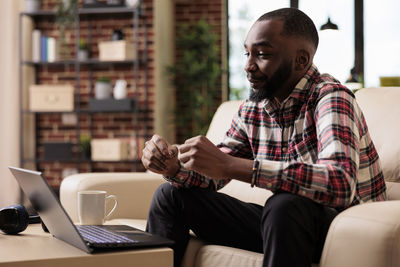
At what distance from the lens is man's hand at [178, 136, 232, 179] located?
1.32m

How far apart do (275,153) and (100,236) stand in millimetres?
616

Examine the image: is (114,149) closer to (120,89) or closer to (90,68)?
(120,89)

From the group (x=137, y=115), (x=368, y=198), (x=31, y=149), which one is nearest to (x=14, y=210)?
(x=368, y=198)

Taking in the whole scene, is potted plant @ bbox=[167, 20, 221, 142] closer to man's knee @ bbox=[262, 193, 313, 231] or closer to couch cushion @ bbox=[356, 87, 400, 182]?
couch cushion @ bbox=[356, 87, 400, 182]

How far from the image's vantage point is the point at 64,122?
5168 millimetres

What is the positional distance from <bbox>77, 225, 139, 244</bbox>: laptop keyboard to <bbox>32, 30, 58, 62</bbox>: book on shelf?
3.83 metres

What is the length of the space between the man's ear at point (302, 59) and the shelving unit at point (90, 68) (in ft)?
11.0

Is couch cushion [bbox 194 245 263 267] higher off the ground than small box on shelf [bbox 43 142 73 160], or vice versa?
couch cushion [bbox 194 245 263 267]

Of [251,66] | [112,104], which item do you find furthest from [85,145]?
[251,66]

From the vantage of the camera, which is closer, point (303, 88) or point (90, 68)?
point (303, 88)

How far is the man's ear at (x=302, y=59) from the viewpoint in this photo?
1.59 m

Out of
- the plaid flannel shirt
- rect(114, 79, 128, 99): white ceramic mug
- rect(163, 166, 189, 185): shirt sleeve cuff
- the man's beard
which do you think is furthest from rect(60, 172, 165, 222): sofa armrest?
rect(114, 79, 128, 99): white ceramic mug

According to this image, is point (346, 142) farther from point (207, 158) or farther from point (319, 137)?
point (207, 158)

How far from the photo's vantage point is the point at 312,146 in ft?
5.00
